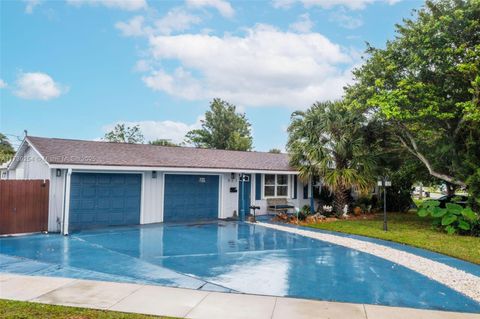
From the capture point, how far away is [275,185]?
758 inches

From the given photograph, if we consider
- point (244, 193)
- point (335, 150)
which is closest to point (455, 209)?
point (335, 150)

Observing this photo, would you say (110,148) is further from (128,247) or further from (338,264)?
(338,264)

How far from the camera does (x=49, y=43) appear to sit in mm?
19391

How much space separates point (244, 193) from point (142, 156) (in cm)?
560

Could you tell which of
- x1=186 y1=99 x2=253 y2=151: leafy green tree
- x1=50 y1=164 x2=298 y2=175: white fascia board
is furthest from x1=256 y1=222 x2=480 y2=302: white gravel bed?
x1=186 y1=99 x2=253 y2=151: leafy green tree

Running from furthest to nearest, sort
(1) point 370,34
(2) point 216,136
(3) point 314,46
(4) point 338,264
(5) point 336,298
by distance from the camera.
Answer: (2) point 216,136
(3) point 314,46
(1) point 370,34
(4) point 338,264
(5) point 336,298

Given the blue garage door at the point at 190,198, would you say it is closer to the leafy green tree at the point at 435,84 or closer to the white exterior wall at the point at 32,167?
the white exterior wall at the point at 32,167

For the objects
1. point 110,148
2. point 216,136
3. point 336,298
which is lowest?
point 336,298

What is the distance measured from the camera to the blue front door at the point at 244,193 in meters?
17.8

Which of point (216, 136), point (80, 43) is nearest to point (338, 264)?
point (80, 43)

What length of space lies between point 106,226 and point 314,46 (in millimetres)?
14129

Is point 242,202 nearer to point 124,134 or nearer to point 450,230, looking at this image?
point 450,230

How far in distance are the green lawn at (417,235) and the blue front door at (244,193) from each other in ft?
12.7

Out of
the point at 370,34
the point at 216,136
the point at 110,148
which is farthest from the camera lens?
the point at 216,136
